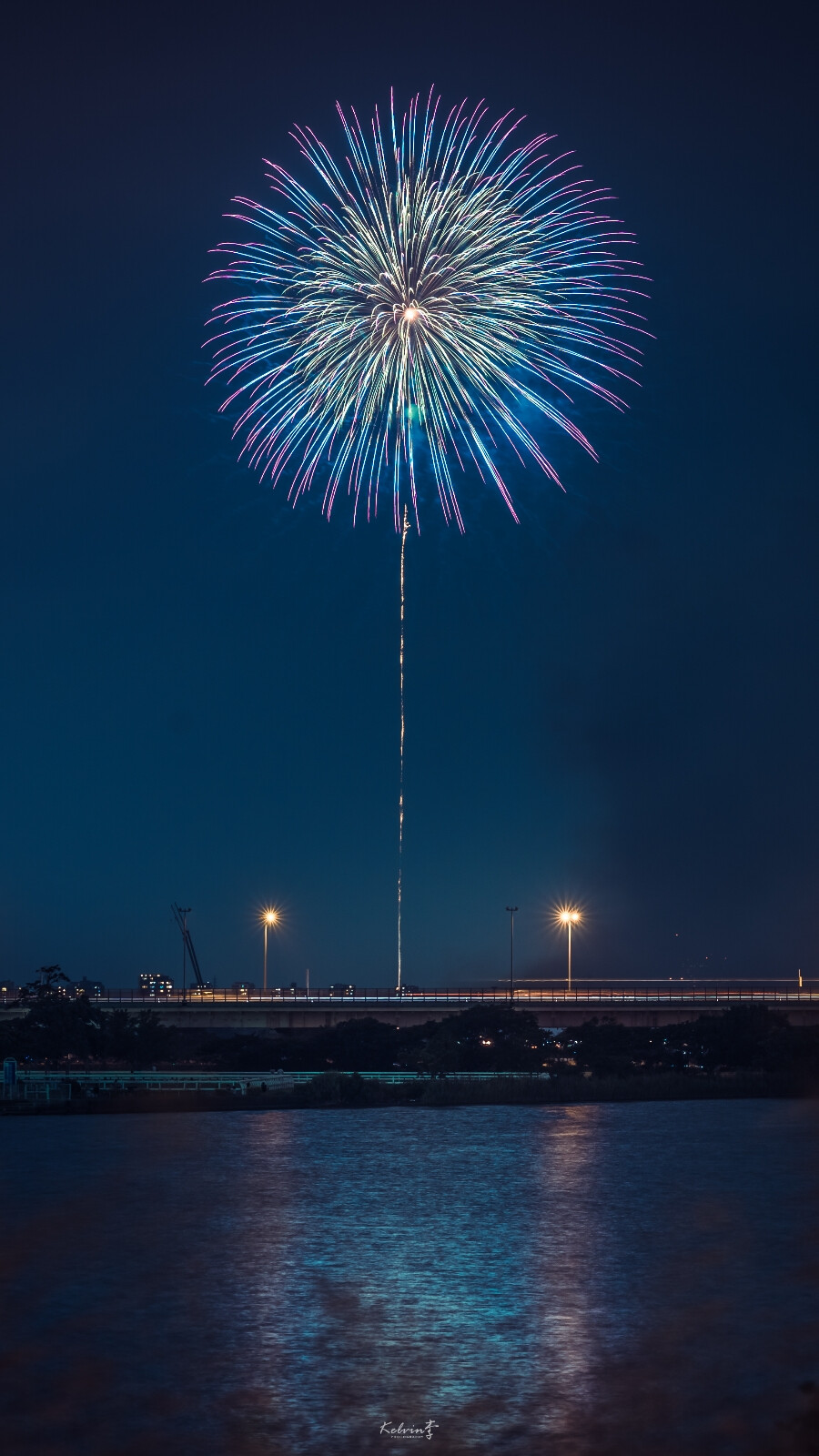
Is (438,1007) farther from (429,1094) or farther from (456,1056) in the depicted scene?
(429,1094)

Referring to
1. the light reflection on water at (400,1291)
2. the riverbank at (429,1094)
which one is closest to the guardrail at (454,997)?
the riverbank at (429,1094)

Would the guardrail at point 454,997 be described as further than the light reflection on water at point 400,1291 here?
Yes

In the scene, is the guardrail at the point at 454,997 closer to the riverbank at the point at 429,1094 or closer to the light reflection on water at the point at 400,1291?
the riverbank at the point at 429,1094

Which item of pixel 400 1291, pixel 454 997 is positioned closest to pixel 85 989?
pixel 454 997

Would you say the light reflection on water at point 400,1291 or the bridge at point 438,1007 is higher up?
the bridge at point 438,1007

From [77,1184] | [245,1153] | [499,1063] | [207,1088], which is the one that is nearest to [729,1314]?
[77,1184]

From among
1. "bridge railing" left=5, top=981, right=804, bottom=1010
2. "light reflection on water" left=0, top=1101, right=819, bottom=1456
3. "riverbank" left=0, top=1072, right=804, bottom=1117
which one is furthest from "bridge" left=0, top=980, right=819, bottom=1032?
"light reflection on water" left=0, top=1101, right=819, bottom=1456
